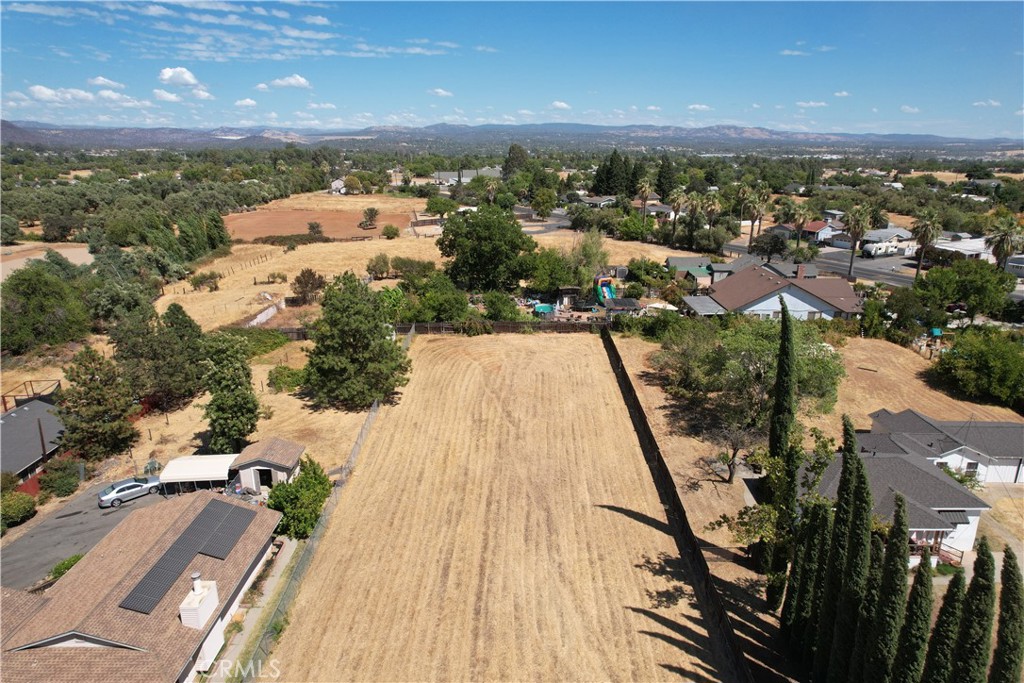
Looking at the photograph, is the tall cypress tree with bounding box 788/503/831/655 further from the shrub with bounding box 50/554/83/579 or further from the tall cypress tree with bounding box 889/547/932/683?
the shrub with bounding box 50/554/83/579

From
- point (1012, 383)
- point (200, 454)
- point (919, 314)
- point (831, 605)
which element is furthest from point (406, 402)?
point (919, 314)

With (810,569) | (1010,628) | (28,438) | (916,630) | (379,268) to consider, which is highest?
(1010,628)

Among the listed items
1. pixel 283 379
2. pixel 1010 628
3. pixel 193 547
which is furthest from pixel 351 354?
pixel 1010 628

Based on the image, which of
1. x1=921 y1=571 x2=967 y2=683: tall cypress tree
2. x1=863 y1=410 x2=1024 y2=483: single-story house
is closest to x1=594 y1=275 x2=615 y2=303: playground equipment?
x1=863 y1=410 x2=1024 y2=483: single-story house

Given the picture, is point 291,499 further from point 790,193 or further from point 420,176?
point 420,176

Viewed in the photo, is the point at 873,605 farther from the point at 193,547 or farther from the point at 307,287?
the point at 307,287
